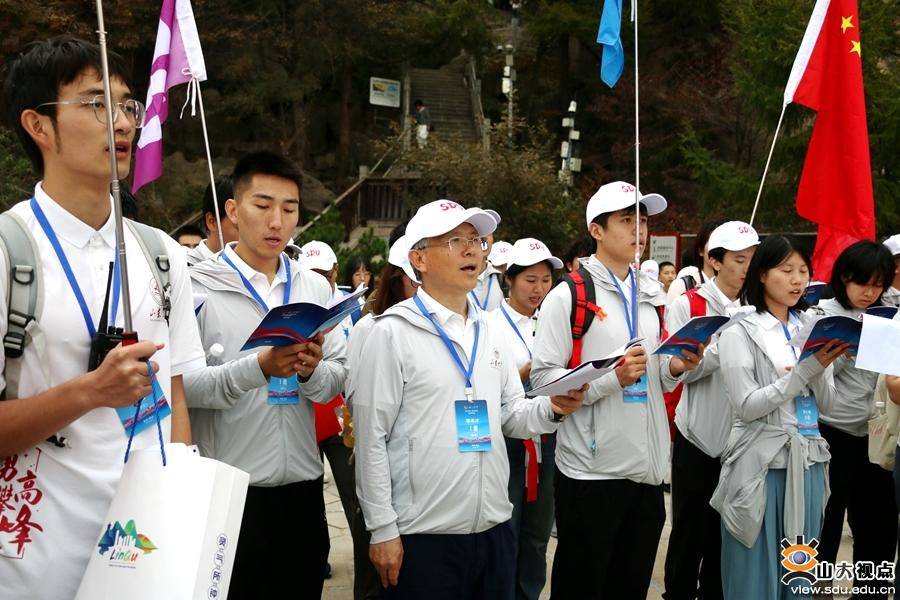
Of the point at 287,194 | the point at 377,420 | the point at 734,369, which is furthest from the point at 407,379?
the point at 734,369

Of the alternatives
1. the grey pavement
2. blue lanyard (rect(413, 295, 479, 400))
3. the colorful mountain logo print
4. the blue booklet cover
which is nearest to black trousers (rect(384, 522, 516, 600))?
blue lanyard (rect(413, 295, 479, 400))

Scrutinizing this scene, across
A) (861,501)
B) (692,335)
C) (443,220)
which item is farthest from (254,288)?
(861,501)

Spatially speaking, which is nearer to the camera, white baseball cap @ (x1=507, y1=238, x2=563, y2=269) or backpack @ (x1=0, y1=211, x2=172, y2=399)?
backpack @ (x1=0, y1=211, x2=172, y2=399)

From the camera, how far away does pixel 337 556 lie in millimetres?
6285

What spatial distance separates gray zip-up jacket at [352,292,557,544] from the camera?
3.38 meters

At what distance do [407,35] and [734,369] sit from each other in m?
22.4

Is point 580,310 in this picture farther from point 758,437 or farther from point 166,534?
point 166,534

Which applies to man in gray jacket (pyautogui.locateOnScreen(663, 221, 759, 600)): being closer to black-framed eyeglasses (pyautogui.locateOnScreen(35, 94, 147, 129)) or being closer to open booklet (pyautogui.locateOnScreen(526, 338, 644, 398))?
open booklet (pyautogui.locateOnScreen(526, 338, 644, 398))

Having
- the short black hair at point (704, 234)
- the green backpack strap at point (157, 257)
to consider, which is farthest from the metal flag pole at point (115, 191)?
the short black hair at point (704, 234)

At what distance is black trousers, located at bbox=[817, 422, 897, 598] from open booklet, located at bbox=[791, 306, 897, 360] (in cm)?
151

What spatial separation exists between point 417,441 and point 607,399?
1154 mm

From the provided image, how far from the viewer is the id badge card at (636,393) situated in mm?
4207

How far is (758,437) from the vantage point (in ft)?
14.6

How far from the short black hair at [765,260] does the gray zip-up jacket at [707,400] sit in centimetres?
40
